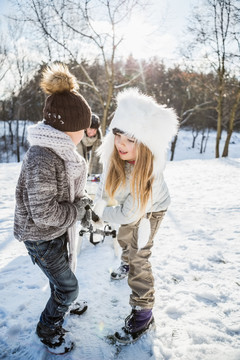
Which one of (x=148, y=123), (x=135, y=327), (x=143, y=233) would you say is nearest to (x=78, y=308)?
(x=135, y=327)

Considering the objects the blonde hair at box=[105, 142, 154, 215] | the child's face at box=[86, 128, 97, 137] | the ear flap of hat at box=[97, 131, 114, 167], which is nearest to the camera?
the blonde hair at box=[105, 142, 154, 215]

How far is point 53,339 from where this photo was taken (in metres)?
1.63

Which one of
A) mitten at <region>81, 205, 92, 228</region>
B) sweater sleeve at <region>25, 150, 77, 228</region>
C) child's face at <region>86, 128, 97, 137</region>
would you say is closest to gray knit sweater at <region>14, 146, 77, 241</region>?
sweater sleeve at <region>25, 150, 77, 228</region>

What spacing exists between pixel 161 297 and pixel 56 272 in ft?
4.21

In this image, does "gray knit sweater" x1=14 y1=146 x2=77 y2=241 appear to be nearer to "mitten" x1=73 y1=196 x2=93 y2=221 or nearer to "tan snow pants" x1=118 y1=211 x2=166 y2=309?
"mitten" x1=73 y1=196 x2=93 y2=221

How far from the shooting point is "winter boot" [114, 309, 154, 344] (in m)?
1.74

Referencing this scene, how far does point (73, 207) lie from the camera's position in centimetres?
144

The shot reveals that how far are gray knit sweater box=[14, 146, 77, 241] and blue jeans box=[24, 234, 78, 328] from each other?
0.23ft

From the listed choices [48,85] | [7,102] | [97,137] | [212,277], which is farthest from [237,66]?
[7,102]

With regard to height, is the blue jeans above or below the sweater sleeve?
below

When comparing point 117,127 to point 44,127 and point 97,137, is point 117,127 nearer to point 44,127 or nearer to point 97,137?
point 44,127

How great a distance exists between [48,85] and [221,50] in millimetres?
13493

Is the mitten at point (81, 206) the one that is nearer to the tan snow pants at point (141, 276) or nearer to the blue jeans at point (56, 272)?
the blue jeans at point (56, 272)

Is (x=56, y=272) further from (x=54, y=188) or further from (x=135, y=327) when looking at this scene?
(x=135, y=327)
